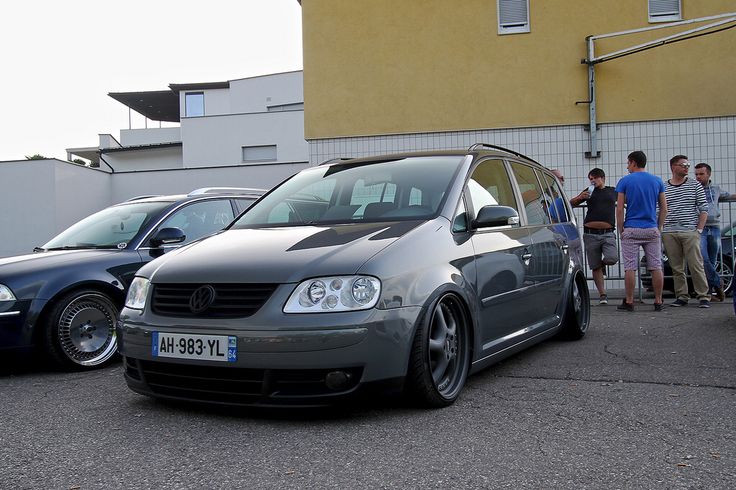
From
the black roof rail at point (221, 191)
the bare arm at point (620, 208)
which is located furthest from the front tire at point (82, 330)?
the bare arm at point (620, 208)

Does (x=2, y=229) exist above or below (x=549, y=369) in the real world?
above

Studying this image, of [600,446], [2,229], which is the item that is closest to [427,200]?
[600,446]

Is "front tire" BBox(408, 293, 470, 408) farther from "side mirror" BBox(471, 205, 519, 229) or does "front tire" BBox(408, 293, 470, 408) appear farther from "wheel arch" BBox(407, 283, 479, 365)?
"side mirror" BBox(471, 205, 519, 229)

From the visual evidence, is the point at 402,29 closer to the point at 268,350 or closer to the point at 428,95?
the point at 428,95

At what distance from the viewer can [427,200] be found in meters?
4.50

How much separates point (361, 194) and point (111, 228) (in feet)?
8.81

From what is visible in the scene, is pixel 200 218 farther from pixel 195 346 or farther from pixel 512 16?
pixel 512 16

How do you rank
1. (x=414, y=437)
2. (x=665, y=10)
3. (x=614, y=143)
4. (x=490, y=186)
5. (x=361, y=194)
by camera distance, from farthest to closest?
(x=665, y=10), (x=614, y=143), (x=490, y=186), (x=361, y=194), (x=414, y=437)

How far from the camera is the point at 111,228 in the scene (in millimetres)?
6387

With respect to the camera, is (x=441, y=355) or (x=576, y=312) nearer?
(x=441, y=355)

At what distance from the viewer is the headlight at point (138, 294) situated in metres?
4.03

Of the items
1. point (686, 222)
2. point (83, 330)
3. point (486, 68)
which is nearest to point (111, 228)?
point (83, 330)

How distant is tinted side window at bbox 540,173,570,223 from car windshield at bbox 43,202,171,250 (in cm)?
343

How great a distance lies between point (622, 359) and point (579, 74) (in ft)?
31.7
